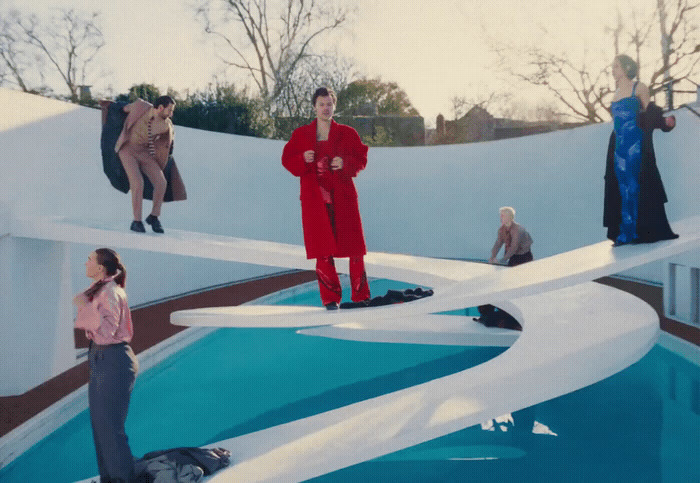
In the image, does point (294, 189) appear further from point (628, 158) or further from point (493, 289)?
point (493, 289)

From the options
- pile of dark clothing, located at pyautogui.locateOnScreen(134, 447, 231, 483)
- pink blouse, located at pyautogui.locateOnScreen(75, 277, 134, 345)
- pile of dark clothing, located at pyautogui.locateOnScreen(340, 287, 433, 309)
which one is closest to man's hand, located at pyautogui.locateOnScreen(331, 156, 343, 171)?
pile of dark clothing, located at pyautogui.locateOnScreen(340, 287, 433, 309)

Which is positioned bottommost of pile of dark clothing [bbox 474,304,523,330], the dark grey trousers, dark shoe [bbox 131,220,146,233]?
pile of dark clothing [bbox 474,304,523,330]

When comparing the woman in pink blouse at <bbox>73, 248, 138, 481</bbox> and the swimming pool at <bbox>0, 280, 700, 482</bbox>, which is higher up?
the woman in pink blouse at <bbox>73, 248, 138, 481</bbox>

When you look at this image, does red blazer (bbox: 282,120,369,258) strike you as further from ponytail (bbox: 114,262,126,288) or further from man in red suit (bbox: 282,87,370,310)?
ponytail (bbox: 114,262,126,288)

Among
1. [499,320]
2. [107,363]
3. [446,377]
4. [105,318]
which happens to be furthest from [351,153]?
[499,320]

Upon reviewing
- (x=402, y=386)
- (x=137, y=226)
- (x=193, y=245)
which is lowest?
(x=402, y=386)

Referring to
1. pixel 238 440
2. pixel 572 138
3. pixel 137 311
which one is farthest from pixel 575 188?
pixel 238 440

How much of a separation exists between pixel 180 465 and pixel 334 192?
183 cm

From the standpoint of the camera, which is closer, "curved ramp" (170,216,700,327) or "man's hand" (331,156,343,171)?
"curved ramp" (170,216,700,327)

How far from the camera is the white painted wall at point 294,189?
286 inches

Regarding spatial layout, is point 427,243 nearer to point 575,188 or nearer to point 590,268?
point 575,188

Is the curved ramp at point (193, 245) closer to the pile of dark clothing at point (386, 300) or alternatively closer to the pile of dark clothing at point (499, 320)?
the pile of dark clothing at point (386, 300)

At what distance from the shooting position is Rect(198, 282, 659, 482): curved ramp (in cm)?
316

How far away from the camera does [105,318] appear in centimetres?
295
